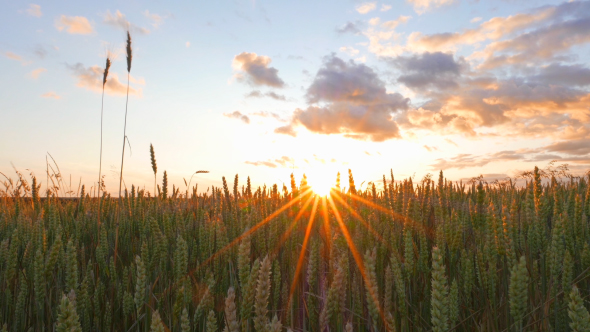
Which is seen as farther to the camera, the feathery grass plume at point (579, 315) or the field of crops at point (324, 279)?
the field of crops at point (324, 279)

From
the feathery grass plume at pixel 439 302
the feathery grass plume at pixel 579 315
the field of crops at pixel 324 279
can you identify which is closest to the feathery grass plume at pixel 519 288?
the field of crops at pixel 324 279

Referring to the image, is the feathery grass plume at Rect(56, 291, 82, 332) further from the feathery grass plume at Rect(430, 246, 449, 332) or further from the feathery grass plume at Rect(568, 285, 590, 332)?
the feathery grass plume at Rect(568, 285, 590, 332)

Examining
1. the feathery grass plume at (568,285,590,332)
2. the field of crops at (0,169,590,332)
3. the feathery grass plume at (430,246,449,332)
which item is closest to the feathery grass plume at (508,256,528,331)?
the field of crops at (0,169,590,332)

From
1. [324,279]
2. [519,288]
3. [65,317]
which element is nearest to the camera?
[65,317]

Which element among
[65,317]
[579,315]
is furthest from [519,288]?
[65,317]

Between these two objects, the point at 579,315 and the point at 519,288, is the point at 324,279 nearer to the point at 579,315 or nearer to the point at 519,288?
the point at 519,288

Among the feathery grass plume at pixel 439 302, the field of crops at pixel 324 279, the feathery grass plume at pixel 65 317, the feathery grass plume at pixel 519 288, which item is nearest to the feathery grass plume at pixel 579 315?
the field of crops at pixel 324 279

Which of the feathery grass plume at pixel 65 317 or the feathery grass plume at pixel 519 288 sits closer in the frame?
the feathery grass plume at pixel 65 317

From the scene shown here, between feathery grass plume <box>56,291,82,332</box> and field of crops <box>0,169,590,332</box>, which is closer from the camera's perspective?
feathery grass plume <box>56,291,82,332</box>

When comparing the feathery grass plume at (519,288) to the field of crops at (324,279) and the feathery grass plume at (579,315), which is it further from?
the feathery grass plume at (579,315)

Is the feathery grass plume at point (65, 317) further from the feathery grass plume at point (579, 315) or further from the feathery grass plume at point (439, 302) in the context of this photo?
the feathery grass plume at point (579, 315)

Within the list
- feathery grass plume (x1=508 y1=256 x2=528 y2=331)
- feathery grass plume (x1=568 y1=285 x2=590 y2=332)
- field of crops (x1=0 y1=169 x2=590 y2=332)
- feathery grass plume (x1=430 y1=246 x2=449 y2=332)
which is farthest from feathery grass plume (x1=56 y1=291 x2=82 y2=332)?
feathery grass plume (x1=568 y1=285 x2=590 y2=332)

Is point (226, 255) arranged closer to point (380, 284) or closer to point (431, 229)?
point (380, 284)

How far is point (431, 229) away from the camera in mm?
3363
